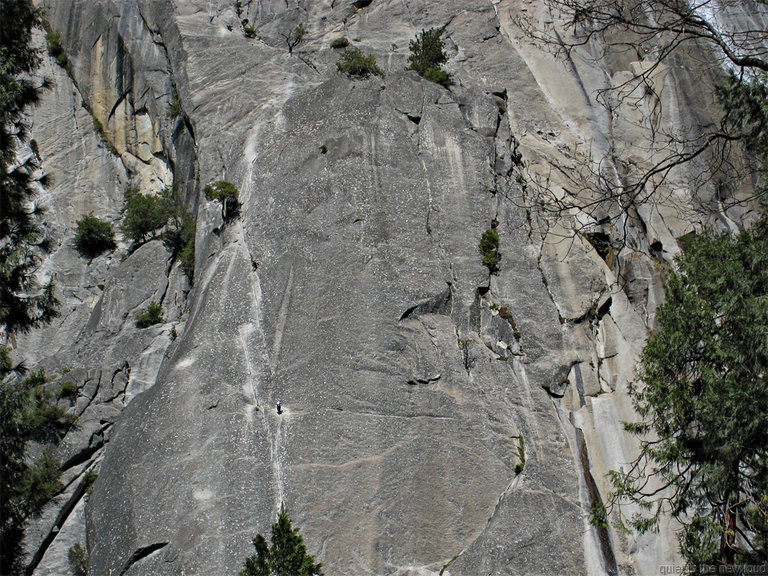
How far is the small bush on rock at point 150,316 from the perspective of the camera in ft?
64.2

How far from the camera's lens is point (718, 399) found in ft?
36.7

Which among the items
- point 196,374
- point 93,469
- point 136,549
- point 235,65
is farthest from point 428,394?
point 235,65

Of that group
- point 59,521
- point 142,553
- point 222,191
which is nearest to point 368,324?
point 222,191

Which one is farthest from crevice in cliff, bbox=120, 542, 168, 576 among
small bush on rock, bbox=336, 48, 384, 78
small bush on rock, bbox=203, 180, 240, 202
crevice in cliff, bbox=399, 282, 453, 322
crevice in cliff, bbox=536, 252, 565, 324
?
small bush on rock, bbox=336, 48, 384, 78

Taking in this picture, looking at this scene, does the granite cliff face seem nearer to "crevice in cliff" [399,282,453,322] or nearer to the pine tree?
"crevice in cliff" [399,282,453,322]

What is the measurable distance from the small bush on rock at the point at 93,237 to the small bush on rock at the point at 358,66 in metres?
9.27

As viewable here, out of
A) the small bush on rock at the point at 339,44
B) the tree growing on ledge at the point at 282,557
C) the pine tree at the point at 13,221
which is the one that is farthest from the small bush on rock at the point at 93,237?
the tree growing on ledge at the point at 282,557

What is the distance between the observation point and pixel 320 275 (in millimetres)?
16953

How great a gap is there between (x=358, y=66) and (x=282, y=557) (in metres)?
14.5

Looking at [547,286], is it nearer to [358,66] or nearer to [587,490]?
A: [587,490]

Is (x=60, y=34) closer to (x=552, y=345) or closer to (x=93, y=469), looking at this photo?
(x=93, y=469)

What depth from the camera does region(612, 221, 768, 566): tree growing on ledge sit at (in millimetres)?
10805

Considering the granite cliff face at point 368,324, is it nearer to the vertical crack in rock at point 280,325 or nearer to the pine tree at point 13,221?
the vertical crack in rock at point 280,325

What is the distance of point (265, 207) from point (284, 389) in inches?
205
